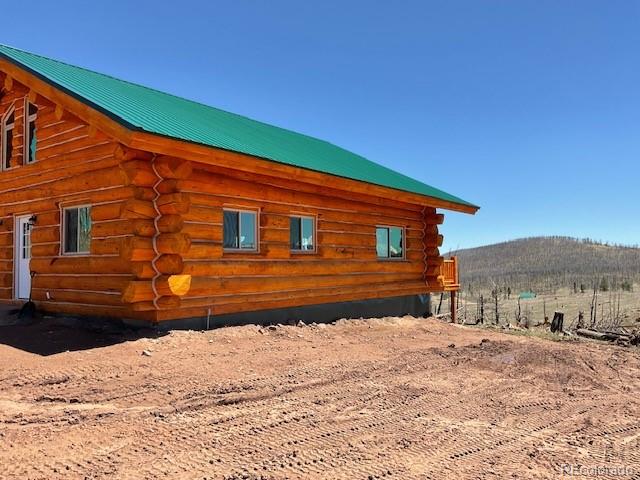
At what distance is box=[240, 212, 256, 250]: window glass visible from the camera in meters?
10.8

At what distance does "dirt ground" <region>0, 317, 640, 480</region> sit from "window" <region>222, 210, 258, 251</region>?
1.73 m

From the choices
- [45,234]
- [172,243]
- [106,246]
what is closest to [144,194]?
[172,243]

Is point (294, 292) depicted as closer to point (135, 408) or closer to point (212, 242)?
point (212, 242)

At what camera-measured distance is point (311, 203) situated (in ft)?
40.6

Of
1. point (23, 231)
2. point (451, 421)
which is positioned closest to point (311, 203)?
point (23, 231)

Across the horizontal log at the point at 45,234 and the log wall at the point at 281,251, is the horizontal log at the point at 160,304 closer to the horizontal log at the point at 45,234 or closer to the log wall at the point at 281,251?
the log wall at the point at 281,251

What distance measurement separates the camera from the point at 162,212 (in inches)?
354

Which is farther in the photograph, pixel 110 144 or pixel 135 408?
pixel 110 144

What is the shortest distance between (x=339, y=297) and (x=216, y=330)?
4320 millimetres

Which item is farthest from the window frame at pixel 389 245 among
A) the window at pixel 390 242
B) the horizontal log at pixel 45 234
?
the horizontal log at pixel 45 234

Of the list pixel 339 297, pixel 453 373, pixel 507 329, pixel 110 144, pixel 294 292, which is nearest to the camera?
pixel 453 373

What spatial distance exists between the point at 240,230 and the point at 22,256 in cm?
507

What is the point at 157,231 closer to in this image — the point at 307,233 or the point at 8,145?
the point at 307,233

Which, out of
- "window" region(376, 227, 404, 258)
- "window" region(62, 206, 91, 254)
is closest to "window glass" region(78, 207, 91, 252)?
"window" region(62, 206, 91, 254)
